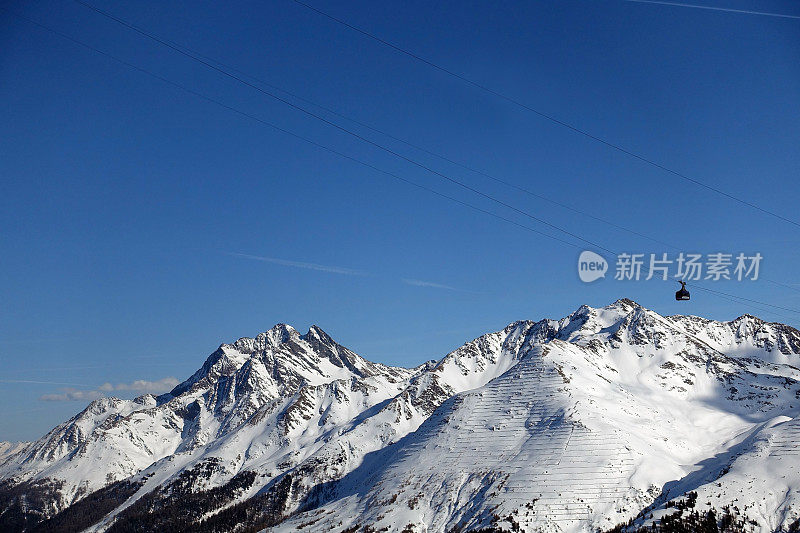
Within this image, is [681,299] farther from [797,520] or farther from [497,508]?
[497,508]

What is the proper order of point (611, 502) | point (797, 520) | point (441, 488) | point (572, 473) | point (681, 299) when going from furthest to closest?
point (441, 488)
point (572, 473)
point (611, 502)
point (797, 520)
point (681, 299)

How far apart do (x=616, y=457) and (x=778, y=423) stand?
51605 mm

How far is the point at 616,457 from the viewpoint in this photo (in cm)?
17462

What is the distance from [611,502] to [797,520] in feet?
141

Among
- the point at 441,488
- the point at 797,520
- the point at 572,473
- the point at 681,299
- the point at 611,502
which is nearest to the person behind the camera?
the point at 681,299

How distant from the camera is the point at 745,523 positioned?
128500mm

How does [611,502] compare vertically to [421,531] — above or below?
above

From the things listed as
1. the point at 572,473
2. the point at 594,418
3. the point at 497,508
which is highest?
the point at 594,418

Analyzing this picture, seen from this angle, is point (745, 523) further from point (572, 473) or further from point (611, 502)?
point (572, 473)

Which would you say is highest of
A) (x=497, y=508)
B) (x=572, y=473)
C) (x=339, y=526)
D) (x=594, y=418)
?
(x=594, y=418)

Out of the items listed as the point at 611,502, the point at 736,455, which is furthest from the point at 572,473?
the point at 736,455

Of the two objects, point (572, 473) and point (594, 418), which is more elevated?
point (594, 418)

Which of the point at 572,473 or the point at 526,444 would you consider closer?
the point at 572,473

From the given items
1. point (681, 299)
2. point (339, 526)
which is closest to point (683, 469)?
point (339, 526)
